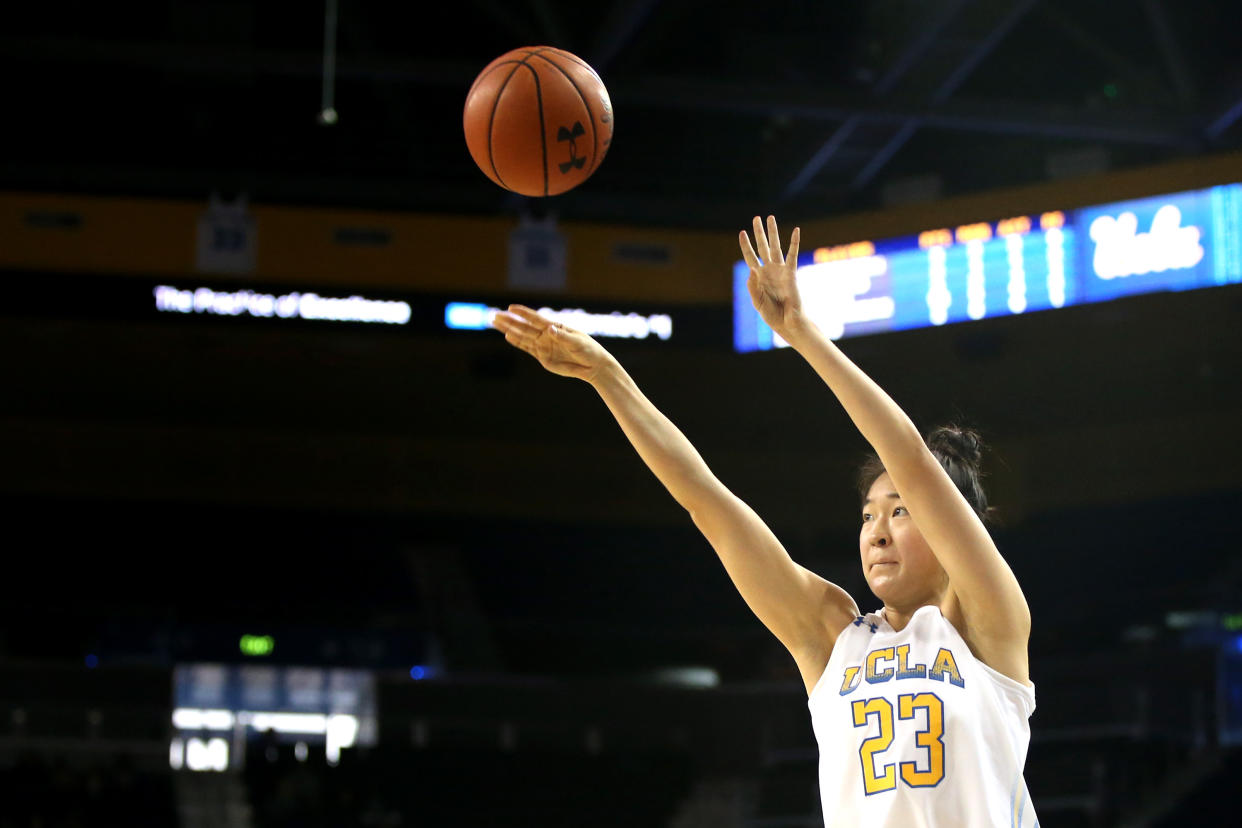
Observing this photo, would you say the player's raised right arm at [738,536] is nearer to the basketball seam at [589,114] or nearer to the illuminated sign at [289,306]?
the basketball seam at [589,114]

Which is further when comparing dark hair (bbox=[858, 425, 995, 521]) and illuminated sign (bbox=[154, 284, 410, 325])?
illuminated sign (bbox=[154, 284, 410, 325])

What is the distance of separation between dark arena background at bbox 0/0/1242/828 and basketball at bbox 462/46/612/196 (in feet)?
16.1

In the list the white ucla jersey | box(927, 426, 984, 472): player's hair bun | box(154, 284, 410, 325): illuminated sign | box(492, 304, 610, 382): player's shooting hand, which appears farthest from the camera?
box(154, 284, 410, 325): illuminated sign

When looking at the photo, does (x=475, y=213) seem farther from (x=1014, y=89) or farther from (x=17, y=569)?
(x=17, y=569)

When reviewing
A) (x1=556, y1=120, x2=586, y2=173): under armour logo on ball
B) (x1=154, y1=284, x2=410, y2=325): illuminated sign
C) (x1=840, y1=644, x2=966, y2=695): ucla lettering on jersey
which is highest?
(x1=154, y1=284, x2=410, y2=325): illuminated sign

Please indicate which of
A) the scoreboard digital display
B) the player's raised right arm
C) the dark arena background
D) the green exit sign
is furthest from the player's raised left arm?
the green exit sign

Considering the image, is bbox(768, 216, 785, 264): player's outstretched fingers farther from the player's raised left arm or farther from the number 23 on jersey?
the number 23 on jersey

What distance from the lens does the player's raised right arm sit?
8.37 feet

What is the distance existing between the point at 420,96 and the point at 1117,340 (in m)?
5.66

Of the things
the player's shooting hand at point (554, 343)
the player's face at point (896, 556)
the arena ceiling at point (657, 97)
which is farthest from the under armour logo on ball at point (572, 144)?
the arena ceiling at point (657, 97)

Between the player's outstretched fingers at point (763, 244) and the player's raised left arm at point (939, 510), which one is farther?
the player's outstretched fingers at point (763, 244)

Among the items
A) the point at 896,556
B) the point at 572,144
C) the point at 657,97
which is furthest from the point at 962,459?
A: the point at 657,97

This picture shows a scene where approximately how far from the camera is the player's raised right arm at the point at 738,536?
8.37 ft

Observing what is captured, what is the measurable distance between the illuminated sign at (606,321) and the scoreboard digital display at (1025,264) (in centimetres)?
83
